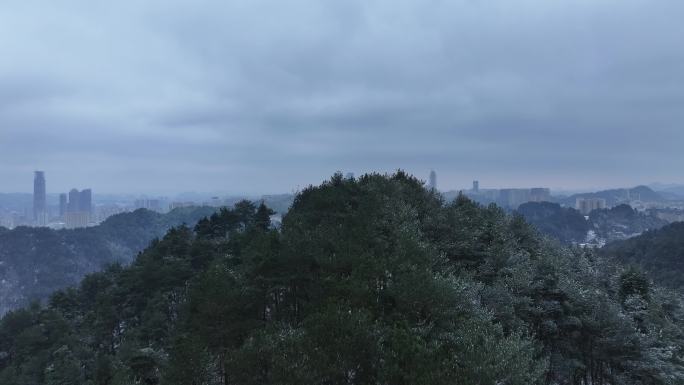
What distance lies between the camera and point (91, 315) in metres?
45.5

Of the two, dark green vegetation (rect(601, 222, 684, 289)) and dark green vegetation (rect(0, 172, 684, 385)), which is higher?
dark green vegetation (rect(0, 172, 684, 385))

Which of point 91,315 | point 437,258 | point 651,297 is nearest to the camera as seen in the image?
point 437,258

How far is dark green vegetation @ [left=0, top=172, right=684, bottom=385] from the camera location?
14.0 m

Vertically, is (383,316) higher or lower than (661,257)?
higher

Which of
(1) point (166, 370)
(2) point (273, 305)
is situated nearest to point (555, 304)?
(2) point (273, 305)

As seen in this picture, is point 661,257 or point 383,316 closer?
point 383,316

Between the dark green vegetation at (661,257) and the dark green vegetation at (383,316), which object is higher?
the dark green vegetation at (383,316)

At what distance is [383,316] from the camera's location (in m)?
16.6

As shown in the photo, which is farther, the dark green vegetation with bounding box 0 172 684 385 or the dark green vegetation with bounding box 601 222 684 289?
the dark green vegetation with bounding box 601 222 684 289

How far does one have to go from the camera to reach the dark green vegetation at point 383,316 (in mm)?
13977

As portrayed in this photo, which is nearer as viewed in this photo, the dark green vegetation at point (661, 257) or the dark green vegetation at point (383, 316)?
the dark green vegetation at point (383, 316)

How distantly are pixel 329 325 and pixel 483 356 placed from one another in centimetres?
521

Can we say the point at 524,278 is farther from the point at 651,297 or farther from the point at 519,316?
the point at 651,297

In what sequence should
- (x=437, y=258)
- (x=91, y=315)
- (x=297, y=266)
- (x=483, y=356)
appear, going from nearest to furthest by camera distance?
(x=483, y=356)
(x=437, y=258)
(x=297, y=266)
(x=91, y=315)
